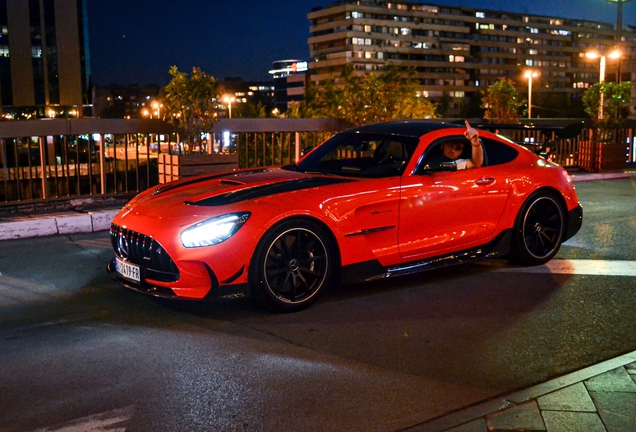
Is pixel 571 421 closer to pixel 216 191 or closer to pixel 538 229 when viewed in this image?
pixel 216 191

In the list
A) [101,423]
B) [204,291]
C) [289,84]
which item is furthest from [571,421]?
[289,84]

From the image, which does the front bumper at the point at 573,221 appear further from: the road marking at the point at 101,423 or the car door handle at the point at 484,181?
the road marking at the point at 101,423

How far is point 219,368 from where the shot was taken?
459cm

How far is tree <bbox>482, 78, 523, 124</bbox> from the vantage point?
19281 mm

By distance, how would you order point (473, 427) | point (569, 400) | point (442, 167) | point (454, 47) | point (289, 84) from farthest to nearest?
1. point (289, 84)
2. point (454, 47)
3. point (442, 167)
4. point (569, 400)
5. point (473, 427)

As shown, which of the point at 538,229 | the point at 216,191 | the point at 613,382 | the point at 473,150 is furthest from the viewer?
the point at 538,229

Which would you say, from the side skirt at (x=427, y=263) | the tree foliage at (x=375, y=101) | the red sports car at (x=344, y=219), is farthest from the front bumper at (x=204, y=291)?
the tree foliage at (x=375, y=101)

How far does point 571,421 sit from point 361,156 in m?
4.08

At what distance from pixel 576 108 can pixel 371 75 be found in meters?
112

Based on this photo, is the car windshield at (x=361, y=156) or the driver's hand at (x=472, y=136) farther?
the driver's hand at (x=472, y=136)

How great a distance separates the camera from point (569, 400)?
4055 millimetres

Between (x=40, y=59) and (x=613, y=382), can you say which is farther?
(x=40, y=59)

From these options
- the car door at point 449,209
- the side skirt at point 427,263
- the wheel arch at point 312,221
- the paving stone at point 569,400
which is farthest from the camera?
the car door at point 449,209

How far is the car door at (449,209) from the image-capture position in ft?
21.1
